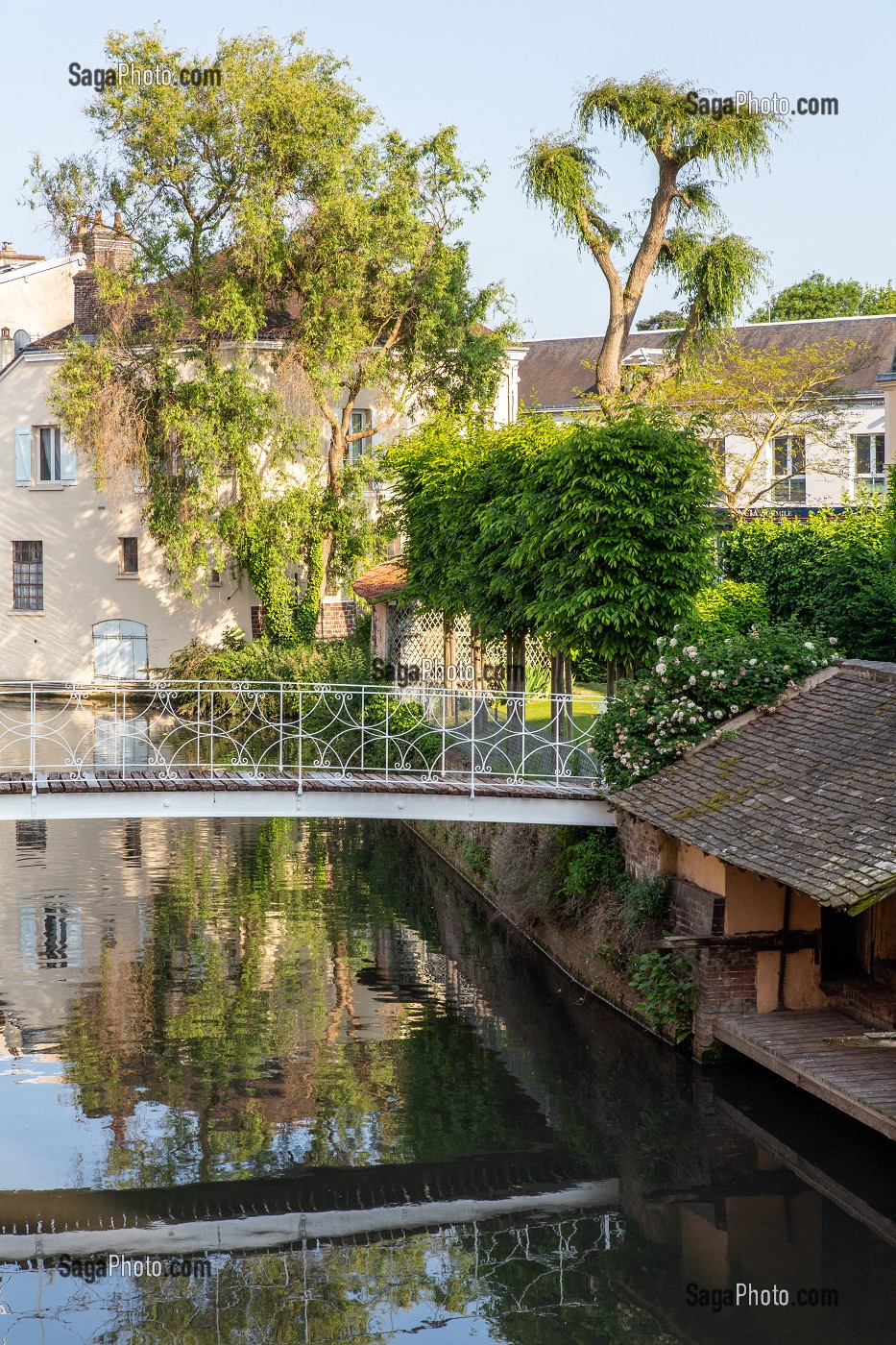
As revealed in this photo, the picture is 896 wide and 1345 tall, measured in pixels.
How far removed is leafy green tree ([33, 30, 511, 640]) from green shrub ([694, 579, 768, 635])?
14.9m

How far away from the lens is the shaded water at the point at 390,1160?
10562 millimetres

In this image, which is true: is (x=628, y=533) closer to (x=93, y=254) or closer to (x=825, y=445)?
(x=93, y=254)

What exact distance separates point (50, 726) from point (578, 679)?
45.0 ft

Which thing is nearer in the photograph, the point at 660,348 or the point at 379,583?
the point at 379,583

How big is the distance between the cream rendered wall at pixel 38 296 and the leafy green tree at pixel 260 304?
9.46 metres

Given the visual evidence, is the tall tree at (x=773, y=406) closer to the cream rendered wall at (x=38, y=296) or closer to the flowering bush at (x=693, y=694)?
the cream rendered wall at (x=38, y=296)

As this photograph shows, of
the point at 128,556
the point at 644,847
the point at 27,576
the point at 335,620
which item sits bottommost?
the point at 644,847

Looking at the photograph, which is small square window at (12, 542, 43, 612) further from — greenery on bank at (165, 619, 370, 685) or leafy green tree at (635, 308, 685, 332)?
leafy green tree at (635, 308, 685, 332)

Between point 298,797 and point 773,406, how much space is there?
1104 inches

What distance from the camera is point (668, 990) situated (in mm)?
15141

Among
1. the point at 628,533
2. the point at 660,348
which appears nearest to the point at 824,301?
the point at 660,348

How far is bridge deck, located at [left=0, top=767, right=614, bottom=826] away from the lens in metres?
15.3

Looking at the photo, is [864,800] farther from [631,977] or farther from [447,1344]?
[447,1344]

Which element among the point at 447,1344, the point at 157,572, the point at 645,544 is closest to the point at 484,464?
the point at 645,544
